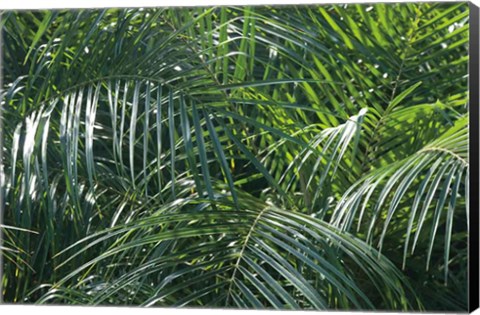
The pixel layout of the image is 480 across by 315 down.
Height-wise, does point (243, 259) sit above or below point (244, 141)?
below

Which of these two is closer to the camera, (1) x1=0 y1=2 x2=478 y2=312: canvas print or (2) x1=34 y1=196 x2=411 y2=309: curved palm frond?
(2) x1=34 y1=196 x2=411 y2=309: curved palm frond

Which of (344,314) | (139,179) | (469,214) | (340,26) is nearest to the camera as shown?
(469,214)

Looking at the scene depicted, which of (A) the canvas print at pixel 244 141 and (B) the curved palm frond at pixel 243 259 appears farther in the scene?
(A) the canvas print at pixel 244 141

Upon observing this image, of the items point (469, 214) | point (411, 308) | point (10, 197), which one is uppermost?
point (10, 197)

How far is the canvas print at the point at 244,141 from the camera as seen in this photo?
6.37 feet

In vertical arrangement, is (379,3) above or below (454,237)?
above

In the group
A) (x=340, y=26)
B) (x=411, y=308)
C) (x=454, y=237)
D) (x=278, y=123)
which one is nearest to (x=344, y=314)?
(x=411, y=308)

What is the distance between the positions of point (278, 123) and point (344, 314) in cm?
41

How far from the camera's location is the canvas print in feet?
6.37

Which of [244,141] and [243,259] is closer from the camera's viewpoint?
[243,259]

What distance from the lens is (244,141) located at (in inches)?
83.7

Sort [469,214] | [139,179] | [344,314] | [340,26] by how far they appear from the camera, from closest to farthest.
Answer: [469,214], [344,314], [340,26], [139,179]

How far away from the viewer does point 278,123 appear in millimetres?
2086

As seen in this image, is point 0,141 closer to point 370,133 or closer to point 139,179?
point 139,179
